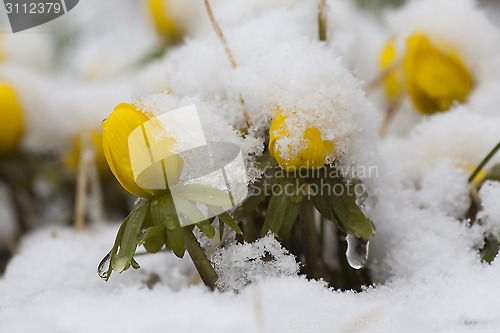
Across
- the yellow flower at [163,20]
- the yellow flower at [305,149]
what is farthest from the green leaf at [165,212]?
the yellow flower at [163,20]

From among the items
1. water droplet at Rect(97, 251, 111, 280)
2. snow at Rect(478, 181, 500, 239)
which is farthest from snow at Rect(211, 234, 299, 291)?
snow at Rect(478, 181, 500, 239)

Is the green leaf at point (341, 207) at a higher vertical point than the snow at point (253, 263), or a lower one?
higher

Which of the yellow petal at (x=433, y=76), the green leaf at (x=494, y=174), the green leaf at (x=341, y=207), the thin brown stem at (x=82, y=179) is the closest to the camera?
the green leaf at (x=341, y=207)

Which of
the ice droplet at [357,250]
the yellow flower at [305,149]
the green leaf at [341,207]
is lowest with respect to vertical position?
the ice droplet at [357,250]

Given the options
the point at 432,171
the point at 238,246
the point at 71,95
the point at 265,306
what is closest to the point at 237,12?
the point at 71,95

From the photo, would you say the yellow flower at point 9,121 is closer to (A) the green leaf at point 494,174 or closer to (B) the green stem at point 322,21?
(B) the green stem at point 322,21

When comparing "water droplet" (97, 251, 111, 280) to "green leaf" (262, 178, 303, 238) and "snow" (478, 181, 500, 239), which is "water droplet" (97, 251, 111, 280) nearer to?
"green leaf" (262, 178, 303, 238)

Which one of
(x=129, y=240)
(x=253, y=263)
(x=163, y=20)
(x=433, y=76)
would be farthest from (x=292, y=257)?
(x=163, y=20)
